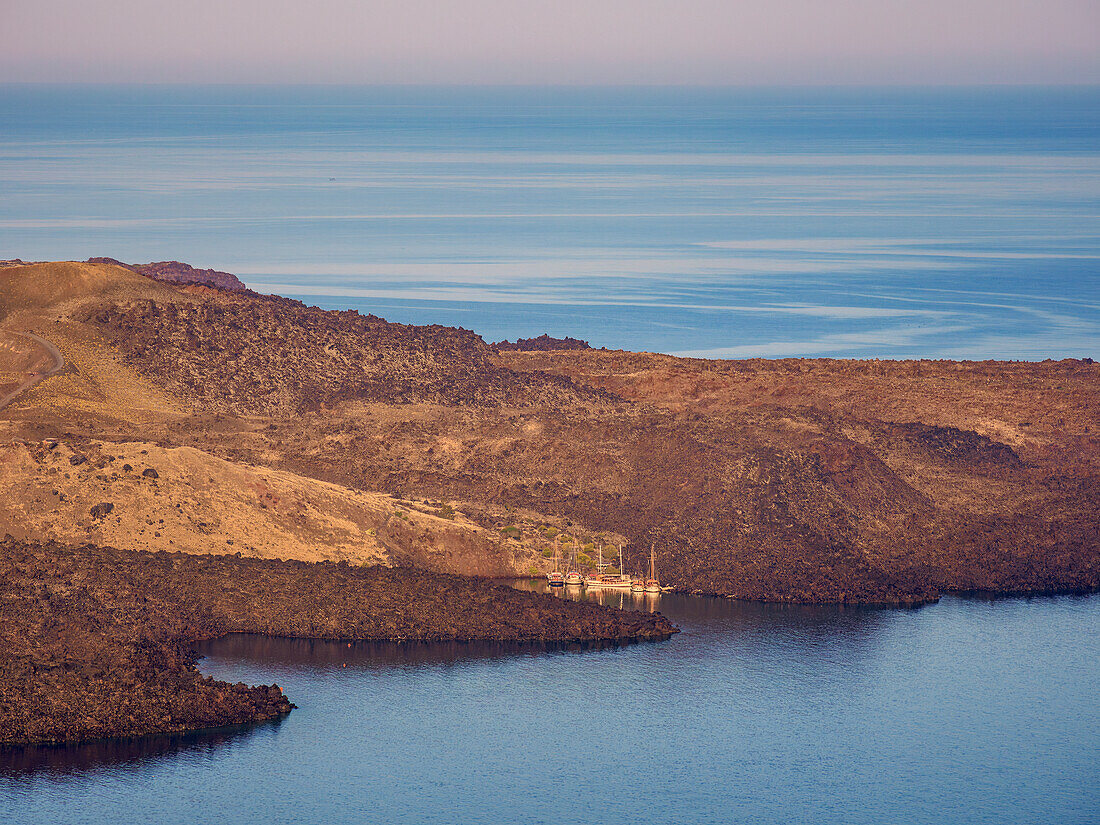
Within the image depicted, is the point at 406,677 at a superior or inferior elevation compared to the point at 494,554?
inferior

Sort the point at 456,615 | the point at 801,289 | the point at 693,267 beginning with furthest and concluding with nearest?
the point at 693,267
the point at 801,289
the point at 456,615

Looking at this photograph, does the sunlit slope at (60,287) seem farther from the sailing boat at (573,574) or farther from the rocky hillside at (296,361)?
the sailing boat at (573,574)

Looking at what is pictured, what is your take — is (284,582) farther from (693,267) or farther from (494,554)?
(693,267)

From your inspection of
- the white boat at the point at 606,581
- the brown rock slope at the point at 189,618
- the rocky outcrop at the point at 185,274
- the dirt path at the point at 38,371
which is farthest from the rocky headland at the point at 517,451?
the rocky outcrop at the point at 185,274

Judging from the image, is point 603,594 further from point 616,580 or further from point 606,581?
point 616,580

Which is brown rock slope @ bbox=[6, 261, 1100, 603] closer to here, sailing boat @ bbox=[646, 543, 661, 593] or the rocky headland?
the rocky headland

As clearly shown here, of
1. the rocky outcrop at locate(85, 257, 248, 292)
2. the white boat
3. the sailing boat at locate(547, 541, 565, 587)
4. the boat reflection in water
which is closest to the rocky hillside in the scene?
the sailing boat at locate(547, 541, 565, 587)

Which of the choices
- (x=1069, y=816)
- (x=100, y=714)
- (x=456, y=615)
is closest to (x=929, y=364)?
(x=456, y=615)

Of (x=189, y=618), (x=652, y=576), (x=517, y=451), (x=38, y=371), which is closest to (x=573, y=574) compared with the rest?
(x=652, y=576)
